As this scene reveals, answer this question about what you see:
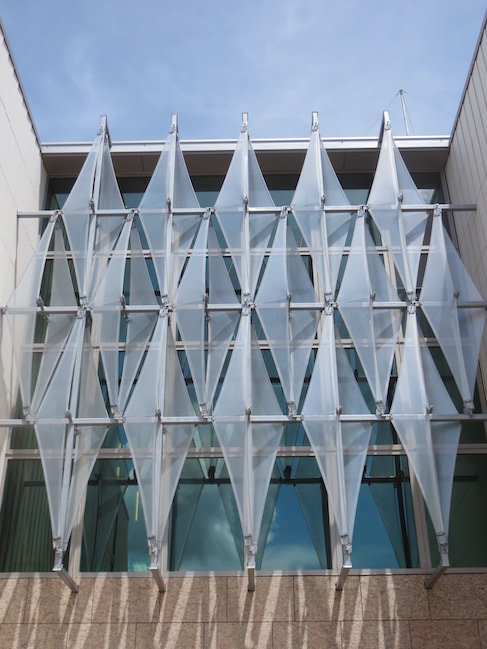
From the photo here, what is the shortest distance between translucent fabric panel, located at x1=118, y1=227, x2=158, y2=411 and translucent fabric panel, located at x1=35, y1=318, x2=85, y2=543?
2.62ft

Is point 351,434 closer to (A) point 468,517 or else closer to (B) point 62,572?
(A) point 468,517

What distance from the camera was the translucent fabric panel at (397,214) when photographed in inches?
570

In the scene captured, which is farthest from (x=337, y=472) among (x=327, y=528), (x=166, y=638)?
(x=166, y=638)

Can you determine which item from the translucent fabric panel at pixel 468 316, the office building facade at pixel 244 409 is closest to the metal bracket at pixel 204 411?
the office building facade at pixel 244 409

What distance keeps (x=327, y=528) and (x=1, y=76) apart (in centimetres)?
893

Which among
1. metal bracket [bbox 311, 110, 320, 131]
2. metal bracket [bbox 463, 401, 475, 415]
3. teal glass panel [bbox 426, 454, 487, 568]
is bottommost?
teal glass panel [bbox 426, 454, 487, 568]

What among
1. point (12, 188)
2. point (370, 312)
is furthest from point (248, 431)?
point (12, 188)

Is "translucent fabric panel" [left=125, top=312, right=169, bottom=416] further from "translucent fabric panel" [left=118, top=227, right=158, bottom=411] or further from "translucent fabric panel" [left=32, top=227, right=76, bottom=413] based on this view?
"translucent fabric panel" [left=32, top=227, right=76, bottom=413]

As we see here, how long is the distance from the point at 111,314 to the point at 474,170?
6.70 m

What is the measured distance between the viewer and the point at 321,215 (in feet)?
48.9

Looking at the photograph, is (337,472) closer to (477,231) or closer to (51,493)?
(51,493)

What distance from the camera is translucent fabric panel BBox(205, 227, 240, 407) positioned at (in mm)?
13766

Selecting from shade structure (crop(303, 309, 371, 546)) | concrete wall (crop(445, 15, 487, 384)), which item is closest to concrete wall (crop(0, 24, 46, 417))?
shade structure (crop(303, 309, 371, 546))

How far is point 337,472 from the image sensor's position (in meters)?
12.5
